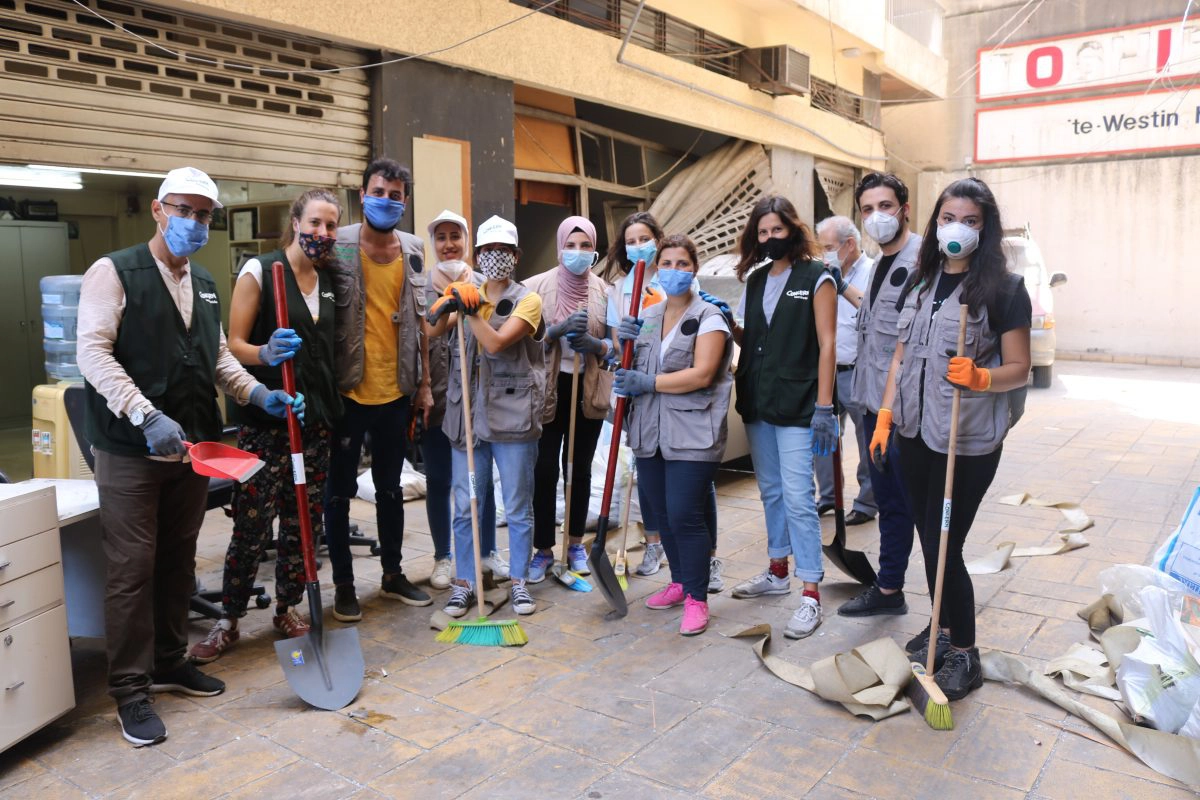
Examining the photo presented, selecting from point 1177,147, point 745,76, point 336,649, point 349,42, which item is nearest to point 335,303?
point 336,649

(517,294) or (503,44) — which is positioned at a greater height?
(503,44)

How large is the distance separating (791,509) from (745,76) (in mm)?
9161

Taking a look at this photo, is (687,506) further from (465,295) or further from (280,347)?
(280,347)

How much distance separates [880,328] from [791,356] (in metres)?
0.46

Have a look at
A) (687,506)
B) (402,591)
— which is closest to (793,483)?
(687,506)

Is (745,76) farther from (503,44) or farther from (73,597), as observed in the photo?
(73,597)

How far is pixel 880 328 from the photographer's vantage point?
4.36 meters

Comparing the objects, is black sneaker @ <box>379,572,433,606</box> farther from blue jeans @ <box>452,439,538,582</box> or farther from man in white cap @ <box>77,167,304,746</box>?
man in white cap @ <box>77,167,304,746</box>

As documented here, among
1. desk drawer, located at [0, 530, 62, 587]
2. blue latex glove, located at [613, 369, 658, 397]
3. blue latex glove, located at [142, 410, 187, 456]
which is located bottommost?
desk drawer, located at [0, 530, 62, 587]

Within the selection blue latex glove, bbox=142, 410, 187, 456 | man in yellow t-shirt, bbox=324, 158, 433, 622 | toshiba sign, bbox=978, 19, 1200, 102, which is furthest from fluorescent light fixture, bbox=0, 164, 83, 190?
toshiba sign, bbox=978, 19, 1200, 102

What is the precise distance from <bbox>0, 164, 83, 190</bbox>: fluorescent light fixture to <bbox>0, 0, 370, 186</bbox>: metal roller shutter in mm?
1426

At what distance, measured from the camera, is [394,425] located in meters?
4.39

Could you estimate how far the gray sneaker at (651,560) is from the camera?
512cm

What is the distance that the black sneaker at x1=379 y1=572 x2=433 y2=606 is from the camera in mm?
4633
